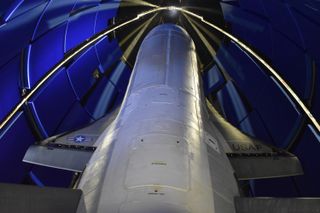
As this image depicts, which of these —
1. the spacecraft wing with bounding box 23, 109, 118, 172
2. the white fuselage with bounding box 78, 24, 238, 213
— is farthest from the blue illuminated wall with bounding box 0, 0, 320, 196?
the white fuselage with bounding box 78, 24, 238, 213

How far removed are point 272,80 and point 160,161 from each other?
287 inches

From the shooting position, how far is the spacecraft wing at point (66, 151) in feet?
28.0

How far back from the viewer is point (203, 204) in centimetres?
498

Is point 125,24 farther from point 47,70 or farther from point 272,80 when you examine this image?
point 272,80

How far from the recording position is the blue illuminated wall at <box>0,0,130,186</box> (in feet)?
31.6

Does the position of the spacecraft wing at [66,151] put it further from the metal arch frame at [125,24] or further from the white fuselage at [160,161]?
the white fuselage at [160,161]

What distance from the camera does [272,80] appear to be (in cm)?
1184

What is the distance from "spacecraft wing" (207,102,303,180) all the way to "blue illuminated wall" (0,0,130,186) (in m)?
4.90

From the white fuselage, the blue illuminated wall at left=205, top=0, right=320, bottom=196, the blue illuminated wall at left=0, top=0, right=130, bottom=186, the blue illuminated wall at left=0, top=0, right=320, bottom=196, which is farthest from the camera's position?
the blue illuminated wall at left=205, top=0, right=320, bottom=196

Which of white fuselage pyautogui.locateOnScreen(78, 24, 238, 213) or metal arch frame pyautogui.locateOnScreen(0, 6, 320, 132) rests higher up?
metal arch frame pyautogui.locateOnScreen(0, 6, 320, 132)

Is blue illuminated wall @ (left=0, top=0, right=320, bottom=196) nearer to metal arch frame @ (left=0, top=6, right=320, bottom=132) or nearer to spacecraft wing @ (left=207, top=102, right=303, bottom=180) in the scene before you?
metal arch frame @ (left=0, top=6, right=320, bottom=132)

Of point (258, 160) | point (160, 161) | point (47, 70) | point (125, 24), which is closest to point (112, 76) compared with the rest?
point (125, 24)

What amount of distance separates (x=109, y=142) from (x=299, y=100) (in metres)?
6.27

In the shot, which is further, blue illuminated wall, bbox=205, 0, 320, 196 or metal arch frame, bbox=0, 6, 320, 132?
blue illuminated wall, bbox=205, 0, 320, 196
